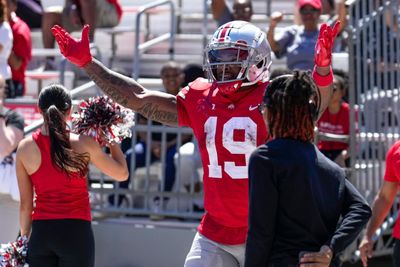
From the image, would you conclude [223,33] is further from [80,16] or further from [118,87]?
[80,16]

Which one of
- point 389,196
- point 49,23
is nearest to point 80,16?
point 49,23

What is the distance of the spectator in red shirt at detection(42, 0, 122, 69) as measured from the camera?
11.2 meters

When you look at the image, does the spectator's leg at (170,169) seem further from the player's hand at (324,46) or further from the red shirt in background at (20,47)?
the player's hand at (324,46)

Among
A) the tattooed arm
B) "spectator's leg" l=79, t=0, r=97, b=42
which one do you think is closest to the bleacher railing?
the tattooed arm

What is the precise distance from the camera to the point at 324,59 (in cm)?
459

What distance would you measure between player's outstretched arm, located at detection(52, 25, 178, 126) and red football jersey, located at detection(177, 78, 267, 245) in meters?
0.37

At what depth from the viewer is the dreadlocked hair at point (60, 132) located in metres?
5.52

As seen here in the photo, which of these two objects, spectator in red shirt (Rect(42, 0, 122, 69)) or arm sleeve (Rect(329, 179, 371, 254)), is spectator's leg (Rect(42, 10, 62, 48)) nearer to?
spectator in red shirt (Rect(42, 0, 122, 69))

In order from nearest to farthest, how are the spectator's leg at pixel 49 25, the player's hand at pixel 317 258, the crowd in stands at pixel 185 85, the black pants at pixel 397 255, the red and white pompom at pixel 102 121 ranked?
the player's hand at pixel 317 258 → the black pants at pixel 397 255 → the red and white pompom at pixel 102 121 → the crowd in stands at pixel 185 85 → the spectator's leg at pixel 49 25

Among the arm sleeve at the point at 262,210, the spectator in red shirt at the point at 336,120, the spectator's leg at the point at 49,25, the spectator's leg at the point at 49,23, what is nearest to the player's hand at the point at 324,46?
the arm sleeve at the point at 262,210

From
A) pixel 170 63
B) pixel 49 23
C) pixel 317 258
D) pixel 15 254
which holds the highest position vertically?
pixel 49 23

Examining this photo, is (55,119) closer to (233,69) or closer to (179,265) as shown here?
(233,69)

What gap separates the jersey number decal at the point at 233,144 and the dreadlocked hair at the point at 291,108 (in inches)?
29.8

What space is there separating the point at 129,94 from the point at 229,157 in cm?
81
